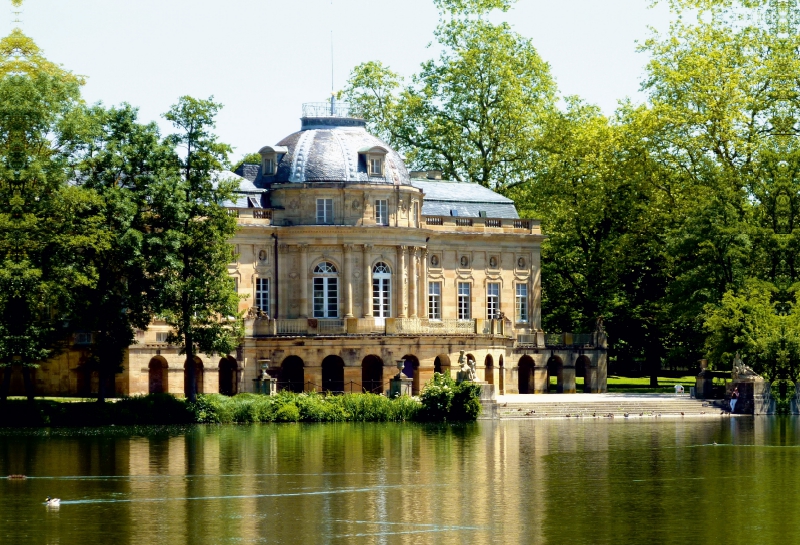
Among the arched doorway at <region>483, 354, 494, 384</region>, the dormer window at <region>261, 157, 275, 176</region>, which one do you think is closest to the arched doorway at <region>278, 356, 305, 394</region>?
the arched doorway at <region>483, 354, 494, 384</region>

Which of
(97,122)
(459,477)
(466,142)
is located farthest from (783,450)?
(466,142)

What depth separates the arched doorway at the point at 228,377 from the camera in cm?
7256

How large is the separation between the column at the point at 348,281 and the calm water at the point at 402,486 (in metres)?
15.9

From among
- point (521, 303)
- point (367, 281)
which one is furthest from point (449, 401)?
point (521, 303)

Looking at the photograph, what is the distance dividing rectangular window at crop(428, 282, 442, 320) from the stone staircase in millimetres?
10654

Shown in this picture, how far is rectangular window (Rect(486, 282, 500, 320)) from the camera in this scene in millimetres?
81125

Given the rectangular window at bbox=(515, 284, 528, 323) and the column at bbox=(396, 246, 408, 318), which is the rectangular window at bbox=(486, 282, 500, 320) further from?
the column at bbox=(396, 246, 408, 318)

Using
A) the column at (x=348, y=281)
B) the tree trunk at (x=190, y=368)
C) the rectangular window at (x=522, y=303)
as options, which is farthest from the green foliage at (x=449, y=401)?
the rectangular window at (x=522, y=303)

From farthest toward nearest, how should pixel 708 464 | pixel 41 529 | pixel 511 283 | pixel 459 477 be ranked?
pixel 511 283, pixel 708 464, pixel 459 477, pixel 41 529

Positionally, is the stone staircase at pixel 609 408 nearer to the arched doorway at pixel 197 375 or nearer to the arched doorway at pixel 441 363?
the arched doorway at pixel 441 363

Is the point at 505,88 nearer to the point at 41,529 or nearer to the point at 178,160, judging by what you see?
the point at 178,160

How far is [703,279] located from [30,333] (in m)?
34.0

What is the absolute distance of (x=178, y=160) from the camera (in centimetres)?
6341

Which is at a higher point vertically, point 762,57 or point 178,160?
point 762,57
